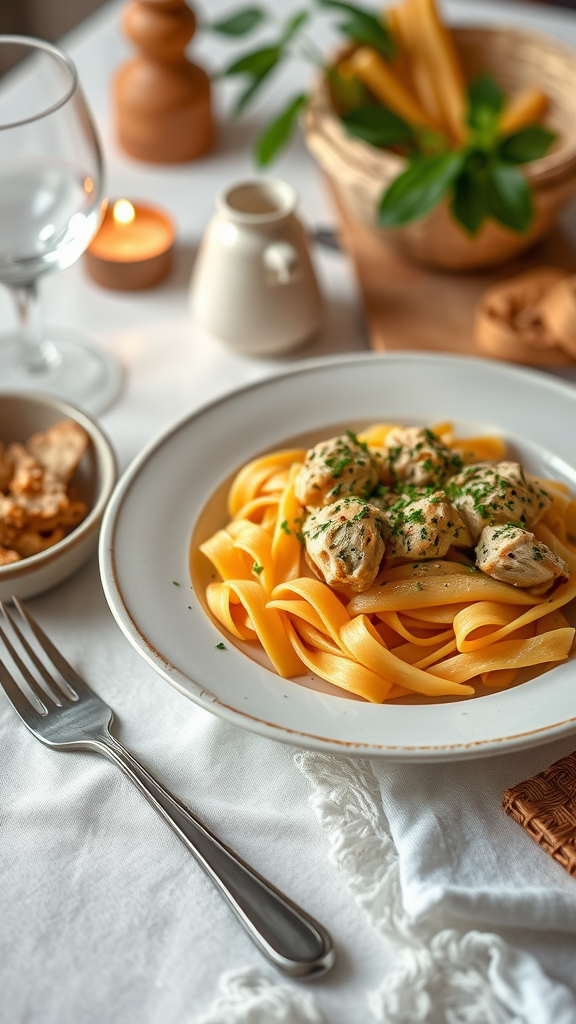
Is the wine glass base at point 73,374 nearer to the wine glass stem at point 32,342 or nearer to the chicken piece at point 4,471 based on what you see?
the wine glass stem at point 32,342

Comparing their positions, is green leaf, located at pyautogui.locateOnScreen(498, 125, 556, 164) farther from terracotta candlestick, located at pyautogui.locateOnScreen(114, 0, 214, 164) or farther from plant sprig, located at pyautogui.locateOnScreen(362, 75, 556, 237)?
terracotta candlestick, located at pyautogui.locateOnScreen(114, 0, 214, 164)

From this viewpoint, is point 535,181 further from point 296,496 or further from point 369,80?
point 296,496

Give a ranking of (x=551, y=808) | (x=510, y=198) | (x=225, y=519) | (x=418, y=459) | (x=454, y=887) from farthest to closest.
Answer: (x=510, y=198) < (x=225, y=519) < (x=418, y=459) < (x=551, y=808) < (x=454, y=887)

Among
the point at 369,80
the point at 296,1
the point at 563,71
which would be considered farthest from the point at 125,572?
the point at 296,1

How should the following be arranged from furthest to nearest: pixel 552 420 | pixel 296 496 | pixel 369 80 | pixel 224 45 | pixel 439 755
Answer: pixel 224 45
pixel 369 80
pixel 552 420
pixel 296 496
pixel 439 755

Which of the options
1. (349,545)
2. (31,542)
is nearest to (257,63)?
(31,542)

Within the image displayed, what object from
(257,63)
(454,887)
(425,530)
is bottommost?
(454,887)

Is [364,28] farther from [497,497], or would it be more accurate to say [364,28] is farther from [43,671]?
[43,671]

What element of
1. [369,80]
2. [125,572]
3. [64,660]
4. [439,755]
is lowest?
[64,660]
